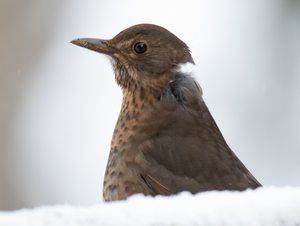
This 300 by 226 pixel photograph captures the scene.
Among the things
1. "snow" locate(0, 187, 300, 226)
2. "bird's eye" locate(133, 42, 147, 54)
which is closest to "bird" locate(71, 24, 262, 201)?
"bird's eye" locate(133, 42, 147, 54)

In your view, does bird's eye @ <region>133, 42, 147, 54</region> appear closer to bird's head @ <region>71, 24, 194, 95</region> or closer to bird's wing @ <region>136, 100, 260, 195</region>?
bird's head @ <region>71, 24, 194, 95</region>

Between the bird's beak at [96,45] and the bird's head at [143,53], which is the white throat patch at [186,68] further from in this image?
the bird's beak at [96,45]

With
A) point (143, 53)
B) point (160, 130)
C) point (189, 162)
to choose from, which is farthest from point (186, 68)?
point (189, 162)

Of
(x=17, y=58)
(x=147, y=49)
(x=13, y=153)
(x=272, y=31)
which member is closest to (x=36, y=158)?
(x=13, y=153)

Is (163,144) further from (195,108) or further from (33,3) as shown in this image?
(33,3)

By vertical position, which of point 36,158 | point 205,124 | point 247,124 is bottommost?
point 36,158


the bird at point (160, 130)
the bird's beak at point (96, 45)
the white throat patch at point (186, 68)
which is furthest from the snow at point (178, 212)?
the bird's beak at point (96, 45)

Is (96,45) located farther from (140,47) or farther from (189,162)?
(189,162)
